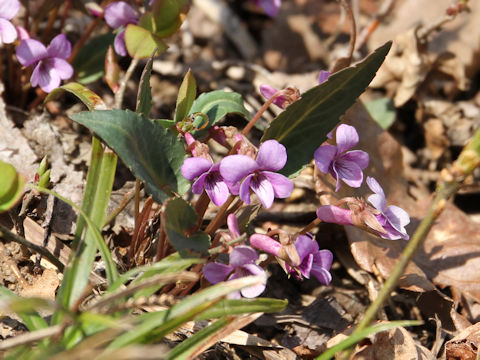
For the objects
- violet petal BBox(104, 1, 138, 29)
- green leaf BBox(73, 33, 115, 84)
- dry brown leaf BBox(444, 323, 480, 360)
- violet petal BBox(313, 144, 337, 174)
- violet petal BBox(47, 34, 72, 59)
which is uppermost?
violet petal BBox(104, 1, 138, 29)

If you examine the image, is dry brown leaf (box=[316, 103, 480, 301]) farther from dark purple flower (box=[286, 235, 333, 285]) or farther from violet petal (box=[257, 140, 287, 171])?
violet petal (box=[257, 140, 287, 171])

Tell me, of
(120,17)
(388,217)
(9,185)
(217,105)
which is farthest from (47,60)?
(388,217)

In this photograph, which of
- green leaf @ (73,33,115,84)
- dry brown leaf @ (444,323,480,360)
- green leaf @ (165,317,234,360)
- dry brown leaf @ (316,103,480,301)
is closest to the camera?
green leaf @ (165,317,234,360)

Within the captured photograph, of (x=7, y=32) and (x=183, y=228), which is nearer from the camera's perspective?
(x=183, y=228)

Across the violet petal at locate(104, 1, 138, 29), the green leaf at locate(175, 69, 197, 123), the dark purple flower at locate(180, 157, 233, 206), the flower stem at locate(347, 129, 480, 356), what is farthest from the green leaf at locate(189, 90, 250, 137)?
the flower stem at locate(347, 129, 480, 356)

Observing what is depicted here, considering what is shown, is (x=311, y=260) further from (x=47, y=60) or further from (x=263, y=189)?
(x=47, y=60)

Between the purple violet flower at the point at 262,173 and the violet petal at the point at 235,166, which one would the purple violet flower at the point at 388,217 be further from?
the violet petal at the point at 235,166
